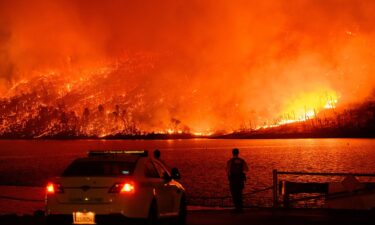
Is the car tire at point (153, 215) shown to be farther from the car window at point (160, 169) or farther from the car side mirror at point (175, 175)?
the car side mirror at point (175, 175)

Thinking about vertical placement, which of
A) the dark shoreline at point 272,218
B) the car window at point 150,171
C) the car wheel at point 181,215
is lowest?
the dark shoreline at point 272,218

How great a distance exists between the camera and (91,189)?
42.6 feet

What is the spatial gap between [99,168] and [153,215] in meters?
1.59

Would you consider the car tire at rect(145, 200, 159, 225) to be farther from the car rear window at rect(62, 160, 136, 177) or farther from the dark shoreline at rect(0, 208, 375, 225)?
the dark shoreline at rect(0, 208, 375, 225)

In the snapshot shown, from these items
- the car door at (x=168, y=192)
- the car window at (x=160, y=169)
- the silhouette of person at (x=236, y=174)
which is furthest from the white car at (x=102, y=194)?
the silhouette of person at (x=236, y=174)

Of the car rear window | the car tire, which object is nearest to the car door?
the car tire

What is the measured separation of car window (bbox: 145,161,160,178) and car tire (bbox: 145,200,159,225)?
65cm

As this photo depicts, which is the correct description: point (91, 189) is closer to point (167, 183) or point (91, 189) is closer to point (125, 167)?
point (125, 167)

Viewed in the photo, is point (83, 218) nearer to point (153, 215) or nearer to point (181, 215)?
point (153, 215)

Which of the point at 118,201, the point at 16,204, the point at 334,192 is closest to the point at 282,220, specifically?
the point at 334,192

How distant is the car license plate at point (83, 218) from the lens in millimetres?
12938

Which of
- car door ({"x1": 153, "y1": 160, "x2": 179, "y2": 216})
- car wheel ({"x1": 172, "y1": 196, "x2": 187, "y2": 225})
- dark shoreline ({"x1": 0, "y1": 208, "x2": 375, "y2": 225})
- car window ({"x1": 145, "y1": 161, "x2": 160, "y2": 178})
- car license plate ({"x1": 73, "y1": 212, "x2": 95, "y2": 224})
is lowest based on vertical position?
dark shoreline ({"x1": 0, "y1": 208, "x2": 375, "y2": 225})

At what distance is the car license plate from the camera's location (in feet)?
42.4

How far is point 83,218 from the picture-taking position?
1296cm
